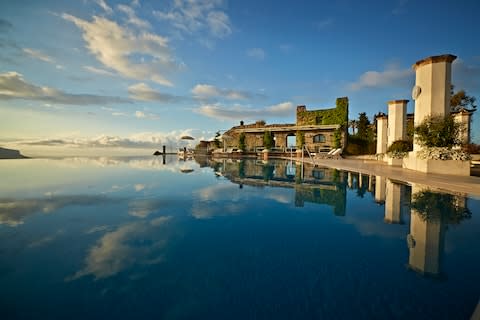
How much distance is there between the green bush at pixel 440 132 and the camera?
8430 millimetres

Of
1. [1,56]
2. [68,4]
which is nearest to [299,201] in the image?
[68,4]

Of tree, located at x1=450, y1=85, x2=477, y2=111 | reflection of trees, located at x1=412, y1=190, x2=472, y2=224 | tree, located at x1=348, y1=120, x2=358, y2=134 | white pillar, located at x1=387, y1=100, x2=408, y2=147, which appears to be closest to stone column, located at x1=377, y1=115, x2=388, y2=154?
white pillar, located at x1=387, y1=100, x2=408, y2=147

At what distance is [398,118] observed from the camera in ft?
46.6

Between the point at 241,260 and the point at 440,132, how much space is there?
10554mm

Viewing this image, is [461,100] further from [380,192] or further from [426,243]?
[426,243]

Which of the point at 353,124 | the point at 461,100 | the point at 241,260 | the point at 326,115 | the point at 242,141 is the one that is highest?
the point at 461,100

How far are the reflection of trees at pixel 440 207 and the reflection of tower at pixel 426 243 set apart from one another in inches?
3.6

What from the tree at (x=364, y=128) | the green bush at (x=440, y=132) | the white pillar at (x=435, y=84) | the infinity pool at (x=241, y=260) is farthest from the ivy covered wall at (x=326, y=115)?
the infinity pool at (x=241, y=260)

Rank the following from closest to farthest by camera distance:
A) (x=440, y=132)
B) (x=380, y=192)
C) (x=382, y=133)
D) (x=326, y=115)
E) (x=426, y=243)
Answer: (x=426, y=243)
(x=380, y=192)
(x=440, y=132)
(x=382, y=133)
(x=326, y=115)

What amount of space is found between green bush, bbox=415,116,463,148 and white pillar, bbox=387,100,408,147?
5736 millimetres

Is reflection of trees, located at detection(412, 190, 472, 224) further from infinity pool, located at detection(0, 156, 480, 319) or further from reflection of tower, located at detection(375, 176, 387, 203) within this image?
reflection of tower, located at detection(375, 176, 387, 203)

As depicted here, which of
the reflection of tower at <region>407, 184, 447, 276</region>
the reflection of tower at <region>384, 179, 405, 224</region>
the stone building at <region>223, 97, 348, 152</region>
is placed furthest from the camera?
the stone building at <region>223, 97, 348, 152</region>

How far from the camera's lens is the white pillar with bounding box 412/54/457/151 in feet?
28.8

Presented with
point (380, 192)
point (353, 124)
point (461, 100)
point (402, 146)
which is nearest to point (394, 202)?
point (380, 192)
